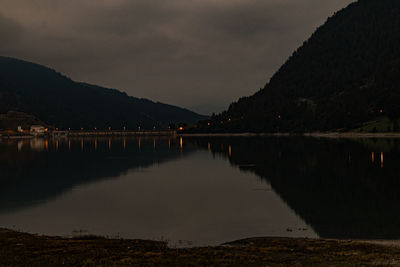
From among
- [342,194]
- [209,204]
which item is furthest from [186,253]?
[342,194]

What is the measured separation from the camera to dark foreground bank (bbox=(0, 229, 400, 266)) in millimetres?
19281

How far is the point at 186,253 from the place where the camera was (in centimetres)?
2198

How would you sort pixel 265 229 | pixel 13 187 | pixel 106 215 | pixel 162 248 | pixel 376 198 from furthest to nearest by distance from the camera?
pixel 13 187, pixel 376 198, pixel 106 215, pixel 265 229, pixel 162 248

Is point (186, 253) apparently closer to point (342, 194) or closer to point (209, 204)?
point (209, 204)

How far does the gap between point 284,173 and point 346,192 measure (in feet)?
64.6

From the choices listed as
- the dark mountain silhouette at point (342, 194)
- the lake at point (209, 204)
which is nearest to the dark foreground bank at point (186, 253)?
the lake at point (209, 204)

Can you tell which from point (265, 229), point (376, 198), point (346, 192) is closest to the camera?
point (265, 229)

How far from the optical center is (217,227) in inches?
1315

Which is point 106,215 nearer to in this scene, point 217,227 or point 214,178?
point 217,227

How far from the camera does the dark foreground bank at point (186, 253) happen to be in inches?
759

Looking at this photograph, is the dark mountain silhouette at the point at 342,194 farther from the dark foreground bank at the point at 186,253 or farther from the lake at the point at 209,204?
the dark foreground bank at the point at 186,253

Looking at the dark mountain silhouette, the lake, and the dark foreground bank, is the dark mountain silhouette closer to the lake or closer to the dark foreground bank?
the lake

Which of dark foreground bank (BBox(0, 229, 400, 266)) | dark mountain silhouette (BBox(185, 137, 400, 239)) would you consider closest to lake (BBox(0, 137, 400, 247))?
dark mountain silhouette (BBox(185, 137, 400, 239))

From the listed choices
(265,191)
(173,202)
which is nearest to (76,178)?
(173,202)
